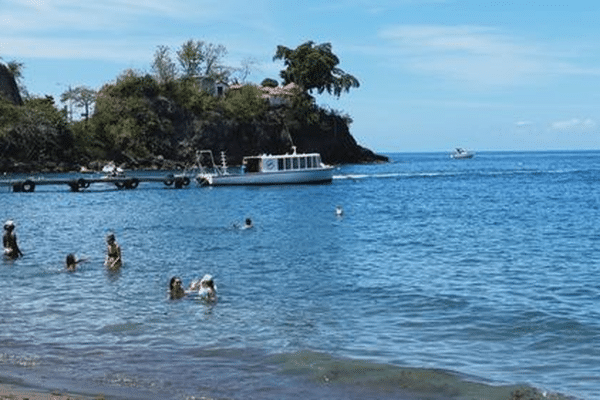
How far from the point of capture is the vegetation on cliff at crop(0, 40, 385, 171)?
120 meters

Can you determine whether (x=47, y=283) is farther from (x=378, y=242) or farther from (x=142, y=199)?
(x=142, y=199)

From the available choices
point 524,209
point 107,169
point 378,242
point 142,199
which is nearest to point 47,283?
point 378,242

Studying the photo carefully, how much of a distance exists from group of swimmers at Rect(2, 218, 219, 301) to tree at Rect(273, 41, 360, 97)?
4466 inches

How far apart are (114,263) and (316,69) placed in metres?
117

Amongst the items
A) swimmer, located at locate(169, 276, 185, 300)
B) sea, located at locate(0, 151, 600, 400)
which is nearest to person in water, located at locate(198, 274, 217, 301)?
sea, located at locate(0, 151, 600, 400)

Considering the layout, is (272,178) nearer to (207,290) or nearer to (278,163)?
(278,163)

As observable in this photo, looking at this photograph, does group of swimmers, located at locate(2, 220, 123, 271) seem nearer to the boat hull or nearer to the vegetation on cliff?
the boat hull

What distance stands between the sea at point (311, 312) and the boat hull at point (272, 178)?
3541 cm

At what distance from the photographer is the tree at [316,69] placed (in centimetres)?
14275

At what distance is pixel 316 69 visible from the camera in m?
143

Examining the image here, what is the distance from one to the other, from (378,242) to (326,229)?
23.5ft

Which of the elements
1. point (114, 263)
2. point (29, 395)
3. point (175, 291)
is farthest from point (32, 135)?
point (29, 395)

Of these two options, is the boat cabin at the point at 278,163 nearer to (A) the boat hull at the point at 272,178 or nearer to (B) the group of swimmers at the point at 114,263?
(A) the boat hull at the point at 272,178

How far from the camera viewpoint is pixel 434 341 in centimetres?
1706
